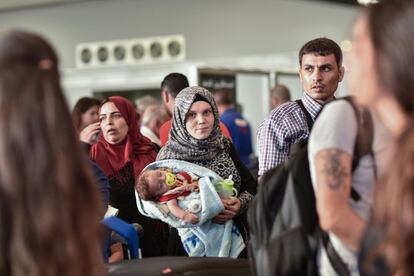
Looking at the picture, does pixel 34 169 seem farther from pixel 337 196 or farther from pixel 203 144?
pixel 203 144

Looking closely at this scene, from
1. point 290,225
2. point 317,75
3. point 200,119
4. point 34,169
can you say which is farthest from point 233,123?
point 34,169

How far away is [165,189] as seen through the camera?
346 cm

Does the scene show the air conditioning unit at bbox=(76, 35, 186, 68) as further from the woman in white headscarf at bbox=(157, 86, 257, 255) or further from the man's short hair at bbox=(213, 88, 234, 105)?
the woman in white headscarf at bbox=(157, 86, 257, 255)

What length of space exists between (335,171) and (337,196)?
68 millimetres

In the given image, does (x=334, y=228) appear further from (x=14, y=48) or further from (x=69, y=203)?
(x=14, y=48)

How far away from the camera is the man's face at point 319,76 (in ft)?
11.8

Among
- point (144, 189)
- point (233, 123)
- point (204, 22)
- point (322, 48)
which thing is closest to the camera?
point (144, 189)

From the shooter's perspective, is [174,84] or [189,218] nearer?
[189,218]

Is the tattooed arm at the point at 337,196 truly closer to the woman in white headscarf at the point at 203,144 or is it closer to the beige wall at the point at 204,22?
the woman in white headscarf at the point at 203,144

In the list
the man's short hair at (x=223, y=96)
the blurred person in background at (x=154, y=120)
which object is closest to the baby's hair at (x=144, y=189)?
the blurred person in background at (x=154, y=120)

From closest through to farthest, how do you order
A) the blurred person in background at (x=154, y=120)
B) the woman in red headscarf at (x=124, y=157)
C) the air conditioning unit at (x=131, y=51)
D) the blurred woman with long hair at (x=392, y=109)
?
the blurred woman with long hair at (x=392, y=109) < the woman in red headscarf at (x=124, y=157) < the blurred person in background at (x=154, y=120) < the air conditioning unit at (x=131, y=51)

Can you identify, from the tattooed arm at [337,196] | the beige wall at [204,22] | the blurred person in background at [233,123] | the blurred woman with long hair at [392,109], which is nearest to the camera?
the blurred woman with long hair at [392,109]

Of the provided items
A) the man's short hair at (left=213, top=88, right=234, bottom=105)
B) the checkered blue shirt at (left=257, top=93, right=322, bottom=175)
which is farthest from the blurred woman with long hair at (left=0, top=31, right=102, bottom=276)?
the man's short hair at (left=213, top=88, right=234, bottom=105)

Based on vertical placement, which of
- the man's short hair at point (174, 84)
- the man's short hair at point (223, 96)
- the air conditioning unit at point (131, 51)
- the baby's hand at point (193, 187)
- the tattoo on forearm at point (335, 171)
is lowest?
the baby's hand at point (193, 187)
